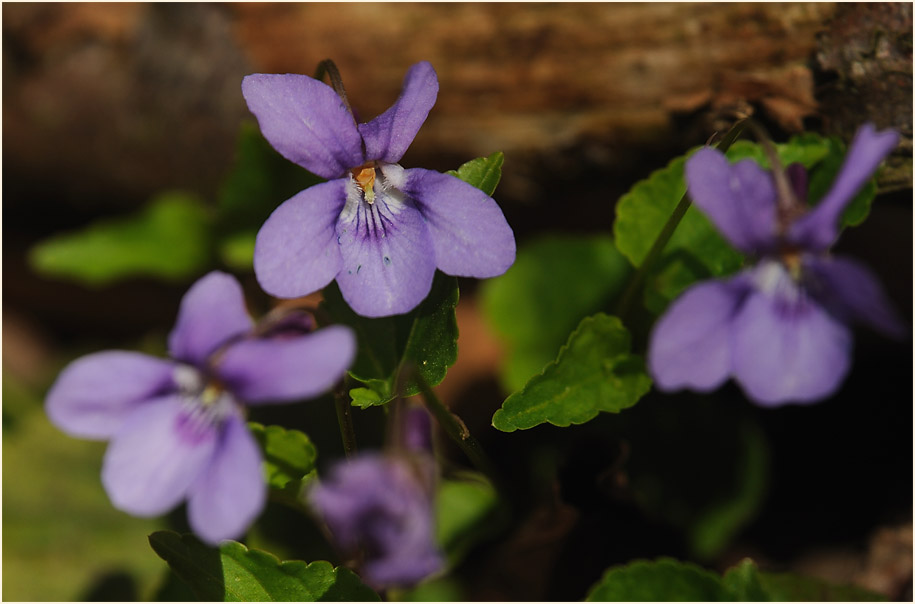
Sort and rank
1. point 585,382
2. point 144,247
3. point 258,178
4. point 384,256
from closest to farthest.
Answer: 1. point 384,256
2. point 585,382
3. point 258,178
4. point 144,247

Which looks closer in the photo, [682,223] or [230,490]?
[230,490]

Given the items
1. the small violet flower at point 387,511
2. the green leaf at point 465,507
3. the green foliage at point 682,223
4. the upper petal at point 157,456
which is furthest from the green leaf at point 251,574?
the green foliage at point 682,223

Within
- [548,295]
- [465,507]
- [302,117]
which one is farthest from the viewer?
[548,295]

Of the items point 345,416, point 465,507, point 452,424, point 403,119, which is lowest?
point 465,507

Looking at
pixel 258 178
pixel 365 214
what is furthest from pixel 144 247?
pixel 365 214

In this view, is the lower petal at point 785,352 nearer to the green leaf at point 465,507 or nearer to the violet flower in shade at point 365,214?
the violet flower in shade at point 365,214

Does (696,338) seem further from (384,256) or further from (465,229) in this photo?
(384,256)

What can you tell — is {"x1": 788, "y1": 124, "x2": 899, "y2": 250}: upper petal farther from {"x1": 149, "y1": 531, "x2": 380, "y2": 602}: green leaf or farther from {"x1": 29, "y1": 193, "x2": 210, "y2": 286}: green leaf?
{"x1": 29, "y1": 193, "x2": 210, "y2": 286}: green leaf
